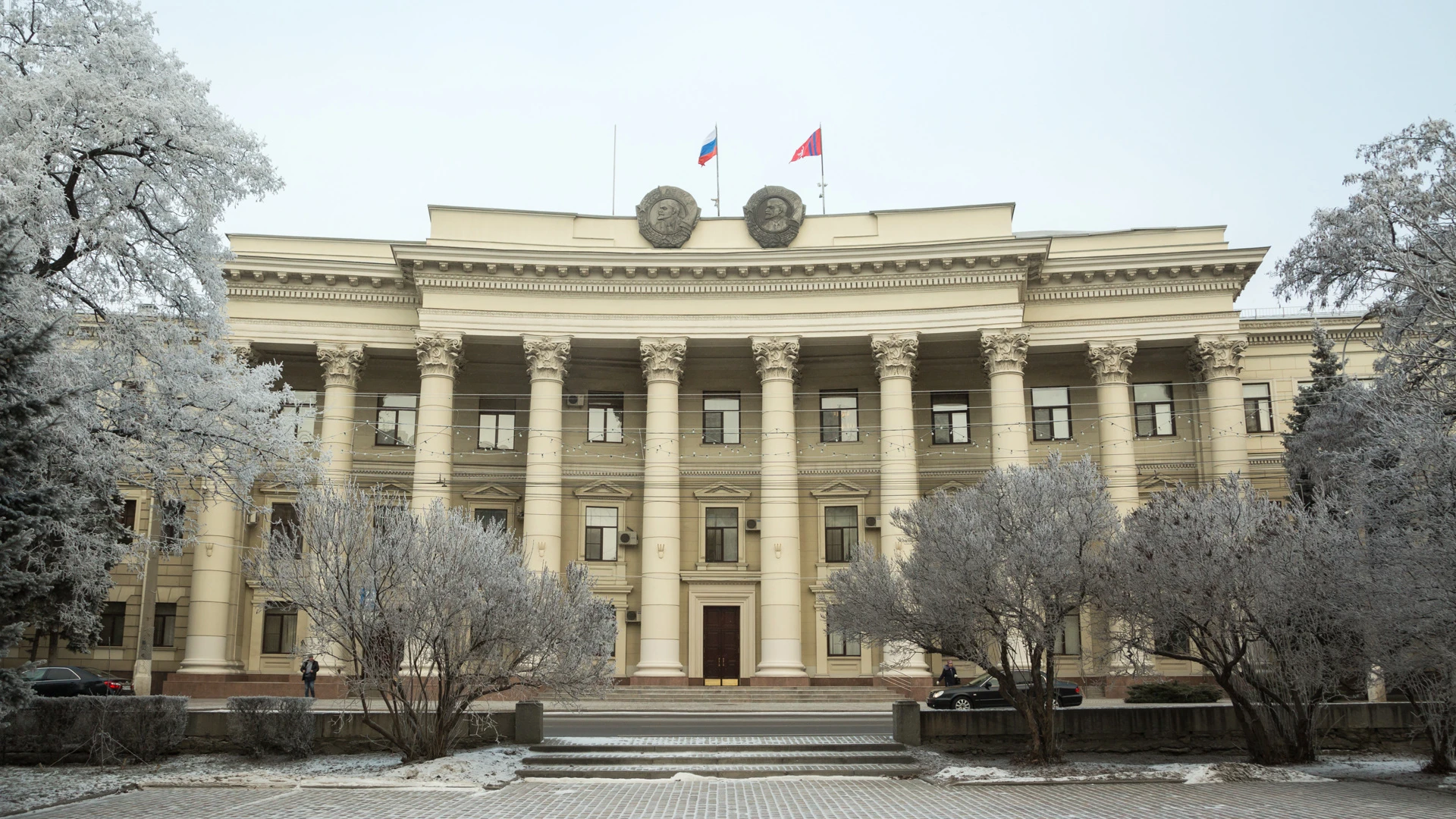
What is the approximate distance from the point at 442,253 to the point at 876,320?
14.3m

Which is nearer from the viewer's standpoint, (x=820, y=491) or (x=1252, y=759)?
(x=1252, y=759)

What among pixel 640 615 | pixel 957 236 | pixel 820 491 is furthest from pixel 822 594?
pixel 957 236

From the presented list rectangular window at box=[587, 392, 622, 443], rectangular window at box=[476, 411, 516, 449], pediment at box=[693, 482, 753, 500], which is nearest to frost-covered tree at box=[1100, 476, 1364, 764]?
pediment at box=[693, 482, 753, 500]

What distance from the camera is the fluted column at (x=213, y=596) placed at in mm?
36062

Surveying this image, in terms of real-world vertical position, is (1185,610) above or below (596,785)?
above

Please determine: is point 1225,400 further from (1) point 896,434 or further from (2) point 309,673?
(2) point 309,673

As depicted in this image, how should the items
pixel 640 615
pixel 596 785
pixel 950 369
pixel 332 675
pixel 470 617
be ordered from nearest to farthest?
pixel 596 785 < pixel 470 617 < pixel 332 675 < pixel 640 615 < pixel 950 369

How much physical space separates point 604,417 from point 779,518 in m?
7.79

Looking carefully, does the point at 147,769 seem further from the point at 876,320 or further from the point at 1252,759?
the point at 876,320

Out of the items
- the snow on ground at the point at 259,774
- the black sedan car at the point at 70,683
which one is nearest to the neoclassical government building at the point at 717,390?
the black sedan car at the point at 70,683

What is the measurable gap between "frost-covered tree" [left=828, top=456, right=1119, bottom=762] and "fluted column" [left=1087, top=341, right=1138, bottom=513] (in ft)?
59.5

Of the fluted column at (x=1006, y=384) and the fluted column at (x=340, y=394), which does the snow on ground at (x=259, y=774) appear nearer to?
the fluted column at (x=340, y=394)

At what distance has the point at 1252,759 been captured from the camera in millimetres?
18797

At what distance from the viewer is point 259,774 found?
17.2 meters
